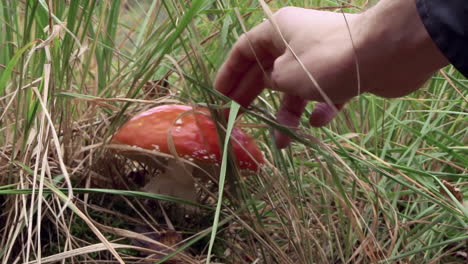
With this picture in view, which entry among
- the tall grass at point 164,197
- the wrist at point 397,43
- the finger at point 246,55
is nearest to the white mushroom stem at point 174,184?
the tall grass at point 164,197

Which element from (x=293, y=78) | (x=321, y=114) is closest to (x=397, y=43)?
(x=293, y=78)

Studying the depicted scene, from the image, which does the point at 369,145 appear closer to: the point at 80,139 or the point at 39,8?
the point at 80,139

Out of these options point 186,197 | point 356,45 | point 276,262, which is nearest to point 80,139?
point 186,197

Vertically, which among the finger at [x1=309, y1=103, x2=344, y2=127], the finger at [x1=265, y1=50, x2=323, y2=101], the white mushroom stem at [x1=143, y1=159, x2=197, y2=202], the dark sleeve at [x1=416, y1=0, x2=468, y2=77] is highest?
the dark sleeve at [x1=416, y1=0, x2=468, y2=77]

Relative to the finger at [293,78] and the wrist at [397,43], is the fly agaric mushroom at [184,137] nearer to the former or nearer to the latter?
the finger at [293,78]

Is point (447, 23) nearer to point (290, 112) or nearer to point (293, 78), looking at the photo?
point (293, 78)

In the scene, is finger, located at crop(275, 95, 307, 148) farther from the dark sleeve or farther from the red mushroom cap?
the dark sleeve

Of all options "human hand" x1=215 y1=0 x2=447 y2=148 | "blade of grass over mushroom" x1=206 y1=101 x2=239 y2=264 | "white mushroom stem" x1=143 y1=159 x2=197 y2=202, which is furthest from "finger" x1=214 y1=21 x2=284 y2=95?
"white mushroom stem" x1=143 y1=159 x2=197 y2=202

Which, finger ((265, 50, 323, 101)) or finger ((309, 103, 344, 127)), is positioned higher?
finger ((265, 50, 323, 101))
